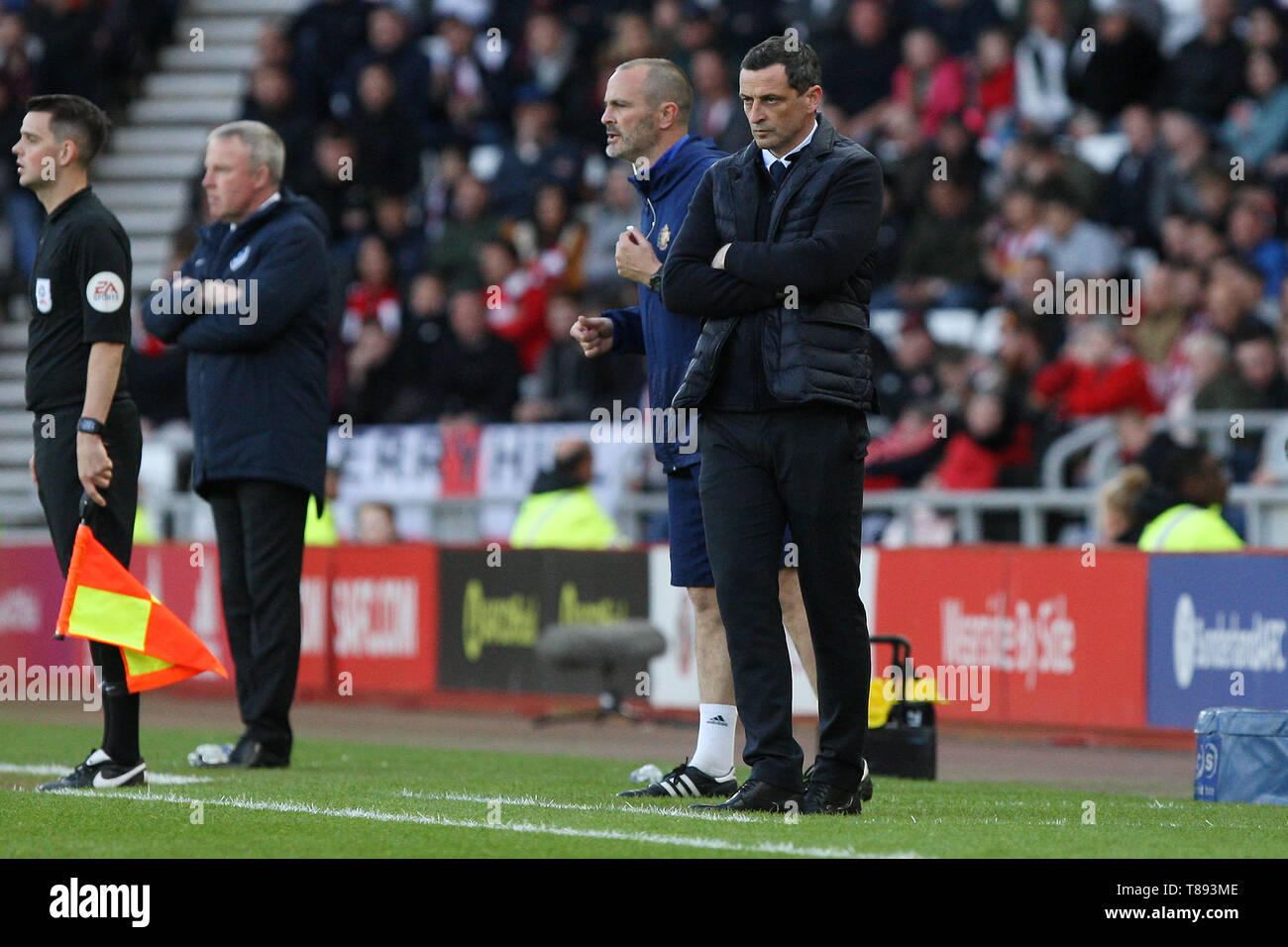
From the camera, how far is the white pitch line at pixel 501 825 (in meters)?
6.25

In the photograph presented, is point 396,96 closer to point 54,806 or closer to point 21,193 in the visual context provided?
point 21,193

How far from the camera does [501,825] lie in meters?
7.01

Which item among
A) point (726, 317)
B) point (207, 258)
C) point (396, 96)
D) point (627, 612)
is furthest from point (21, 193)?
point (726, 317)

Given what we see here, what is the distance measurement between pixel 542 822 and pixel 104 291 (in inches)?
101

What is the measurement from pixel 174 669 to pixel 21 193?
14712 mm

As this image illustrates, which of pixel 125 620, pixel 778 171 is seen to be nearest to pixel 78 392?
pixel 125 620

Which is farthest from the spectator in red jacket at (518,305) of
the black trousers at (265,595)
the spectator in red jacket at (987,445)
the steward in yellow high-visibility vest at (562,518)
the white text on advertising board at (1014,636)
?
the black trousers at (265,595)

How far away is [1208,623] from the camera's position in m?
12.2

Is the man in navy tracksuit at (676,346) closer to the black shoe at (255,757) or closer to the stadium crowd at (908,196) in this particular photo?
the black shoe at (255,757)

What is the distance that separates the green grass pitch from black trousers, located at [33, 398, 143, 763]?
11.1 inches

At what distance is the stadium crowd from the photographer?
612 inches

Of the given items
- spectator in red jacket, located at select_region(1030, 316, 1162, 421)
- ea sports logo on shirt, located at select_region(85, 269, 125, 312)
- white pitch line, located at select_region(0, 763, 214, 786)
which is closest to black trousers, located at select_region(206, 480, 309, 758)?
white pitch line, located at select_region(0, 763, 214, 786)

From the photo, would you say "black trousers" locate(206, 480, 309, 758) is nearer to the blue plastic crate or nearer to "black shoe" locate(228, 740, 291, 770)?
"black shoe" locate(228, 740, 291, 770)

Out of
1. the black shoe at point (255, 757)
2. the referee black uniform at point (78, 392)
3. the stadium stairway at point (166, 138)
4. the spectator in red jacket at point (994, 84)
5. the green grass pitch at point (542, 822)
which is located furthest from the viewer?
the stadium stairway at point (166, 138)
